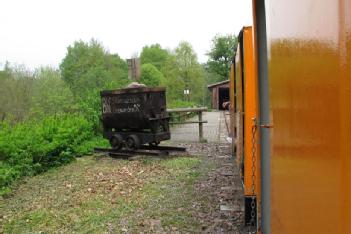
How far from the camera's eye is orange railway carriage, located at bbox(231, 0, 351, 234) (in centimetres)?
110

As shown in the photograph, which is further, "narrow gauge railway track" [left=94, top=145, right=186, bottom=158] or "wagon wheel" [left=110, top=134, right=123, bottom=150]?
"wagon wheel" [left=110, top=134, right=123, bottom=150]

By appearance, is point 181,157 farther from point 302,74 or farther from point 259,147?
point 302,74

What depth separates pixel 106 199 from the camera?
7082 millimetres

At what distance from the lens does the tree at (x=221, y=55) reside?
5969 cm

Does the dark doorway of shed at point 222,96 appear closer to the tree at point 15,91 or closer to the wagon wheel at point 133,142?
the tree at point 15,91

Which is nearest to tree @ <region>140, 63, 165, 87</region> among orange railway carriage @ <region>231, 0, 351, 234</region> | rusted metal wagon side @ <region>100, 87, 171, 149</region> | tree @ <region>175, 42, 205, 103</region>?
tree @ <region>175, 42, 205, 103</region>

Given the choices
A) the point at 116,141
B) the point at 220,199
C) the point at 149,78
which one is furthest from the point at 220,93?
the point at 220,199

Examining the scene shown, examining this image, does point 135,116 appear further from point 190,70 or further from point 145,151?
point 190,70

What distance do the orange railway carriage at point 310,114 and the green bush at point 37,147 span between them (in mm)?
6805

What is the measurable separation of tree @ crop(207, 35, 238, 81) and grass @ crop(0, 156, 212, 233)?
50.5 metres

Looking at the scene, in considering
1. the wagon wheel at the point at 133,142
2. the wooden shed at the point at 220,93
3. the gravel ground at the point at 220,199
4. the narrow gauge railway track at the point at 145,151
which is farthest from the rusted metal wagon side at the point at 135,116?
the wooden shed at the point at 220,93

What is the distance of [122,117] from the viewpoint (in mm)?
11977

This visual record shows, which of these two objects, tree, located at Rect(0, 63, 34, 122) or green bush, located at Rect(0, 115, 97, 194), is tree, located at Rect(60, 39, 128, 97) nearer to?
tree, located at Rect(0, 63, 34, 122)

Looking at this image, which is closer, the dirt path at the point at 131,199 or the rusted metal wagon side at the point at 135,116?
the dirt path at the point at 131,199
